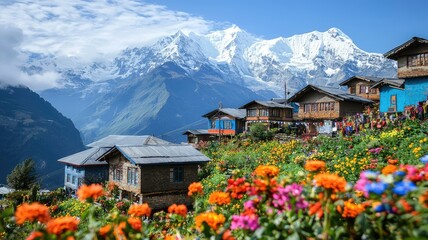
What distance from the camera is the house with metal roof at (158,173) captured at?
30.4m

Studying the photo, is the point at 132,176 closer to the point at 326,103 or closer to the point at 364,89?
the point at 326,103

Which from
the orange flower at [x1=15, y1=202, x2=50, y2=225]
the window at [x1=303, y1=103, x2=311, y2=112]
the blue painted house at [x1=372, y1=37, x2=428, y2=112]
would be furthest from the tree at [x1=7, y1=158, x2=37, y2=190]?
the orange flower at [x1=15, y1=202, x2=50, y2=225]

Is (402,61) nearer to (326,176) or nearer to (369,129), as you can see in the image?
(369,129)

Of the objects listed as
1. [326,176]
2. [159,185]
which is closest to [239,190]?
[326,176]

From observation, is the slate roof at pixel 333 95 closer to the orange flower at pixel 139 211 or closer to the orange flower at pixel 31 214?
the orange flower at pixel 139 211

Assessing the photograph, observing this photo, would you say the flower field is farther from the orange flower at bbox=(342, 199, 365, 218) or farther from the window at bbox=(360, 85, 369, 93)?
the window at bbox=(360, 85, 369, 93)

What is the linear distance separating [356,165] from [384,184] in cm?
1899

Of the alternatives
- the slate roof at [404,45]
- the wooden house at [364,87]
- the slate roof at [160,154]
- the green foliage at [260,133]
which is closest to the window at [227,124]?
the wooden house at [364,87]

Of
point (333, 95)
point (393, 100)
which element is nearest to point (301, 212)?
point (393, 100)

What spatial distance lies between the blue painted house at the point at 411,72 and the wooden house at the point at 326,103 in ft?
27.0

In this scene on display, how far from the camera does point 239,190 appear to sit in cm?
468

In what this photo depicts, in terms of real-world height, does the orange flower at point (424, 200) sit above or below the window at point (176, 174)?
above

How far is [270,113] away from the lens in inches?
2457

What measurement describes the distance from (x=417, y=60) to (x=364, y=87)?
26.2m
